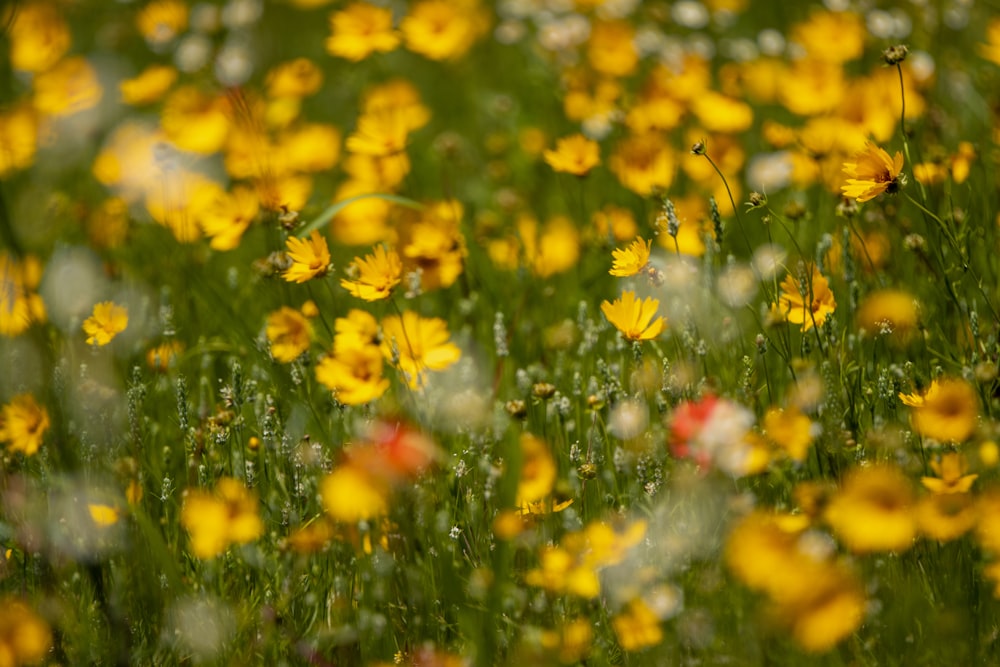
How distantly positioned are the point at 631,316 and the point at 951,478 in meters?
0.58

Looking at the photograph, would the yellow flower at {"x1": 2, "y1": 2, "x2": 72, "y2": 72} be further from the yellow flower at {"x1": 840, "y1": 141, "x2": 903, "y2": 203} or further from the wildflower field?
the yellow flower at {"x1": 840, "y1": 141, "x2": 903, "y2": 203}

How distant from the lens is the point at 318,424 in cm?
182

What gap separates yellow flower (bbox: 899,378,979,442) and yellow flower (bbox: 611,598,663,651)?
1.60 feet

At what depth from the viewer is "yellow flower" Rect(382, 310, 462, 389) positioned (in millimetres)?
1943

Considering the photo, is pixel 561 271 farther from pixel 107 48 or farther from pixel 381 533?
pixel 107 48

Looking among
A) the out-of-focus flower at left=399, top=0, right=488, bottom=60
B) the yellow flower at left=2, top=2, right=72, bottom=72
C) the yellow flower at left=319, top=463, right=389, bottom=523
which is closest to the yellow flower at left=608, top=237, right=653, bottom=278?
the yellow flower at left=319, top=463, right=389, bottom=523

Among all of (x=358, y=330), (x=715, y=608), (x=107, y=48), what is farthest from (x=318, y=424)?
(x=107, y=48)

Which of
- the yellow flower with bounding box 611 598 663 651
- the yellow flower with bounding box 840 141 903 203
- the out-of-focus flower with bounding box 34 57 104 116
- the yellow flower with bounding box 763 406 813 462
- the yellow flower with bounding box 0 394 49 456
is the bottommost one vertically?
the out-of-focus flower with bounding box 34 57 104 116

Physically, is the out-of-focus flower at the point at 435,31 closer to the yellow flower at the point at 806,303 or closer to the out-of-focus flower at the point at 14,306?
the out-of-focus flower at the point at 14,306

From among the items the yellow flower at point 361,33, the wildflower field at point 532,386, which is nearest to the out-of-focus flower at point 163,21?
the wildflower field at point 532,386

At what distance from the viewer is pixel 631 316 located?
1813 millimetres

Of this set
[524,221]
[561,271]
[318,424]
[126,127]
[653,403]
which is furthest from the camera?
[126,127]

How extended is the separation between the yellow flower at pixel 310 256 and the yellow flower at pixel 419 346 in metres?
0.17

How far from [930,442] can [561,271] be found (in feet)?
4.03
